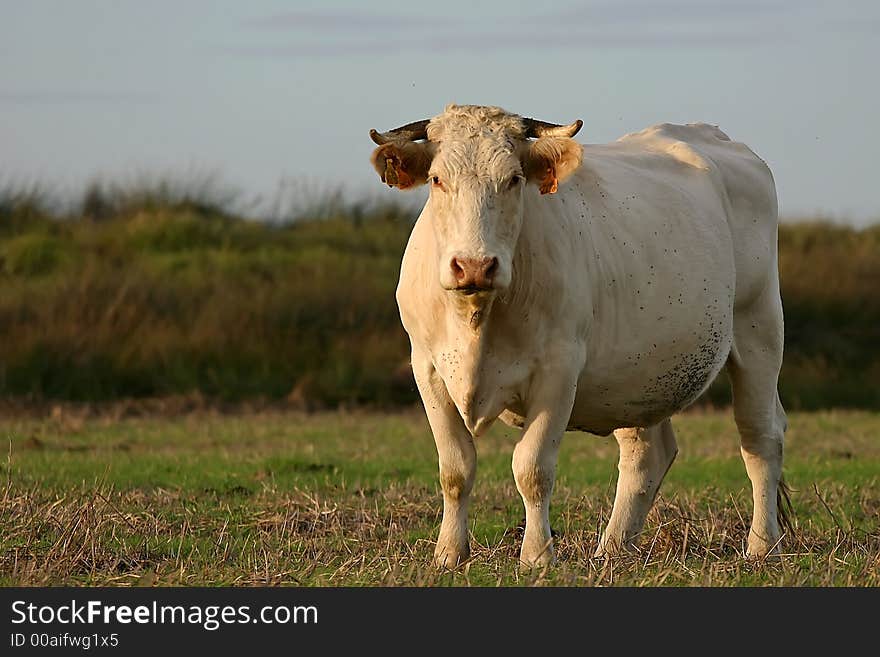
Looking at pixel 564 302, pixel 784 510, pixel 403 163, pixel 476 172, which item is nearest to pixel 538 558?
pixel 564 302

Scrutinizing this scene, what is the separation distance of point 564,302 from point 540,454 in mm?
643

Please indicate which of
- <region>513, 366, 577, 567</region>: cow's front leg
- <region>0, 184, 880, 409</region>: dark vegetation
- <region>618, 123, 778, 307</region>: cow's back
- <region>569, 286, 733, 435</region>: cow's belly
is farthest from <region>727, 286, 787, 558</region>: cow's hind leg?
<region>0, 184, 880, 409</region>: dark vegetation

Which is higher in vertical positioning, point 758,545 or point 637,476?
point 637,476

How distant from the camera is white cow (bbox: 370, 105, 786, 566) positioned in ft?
20.9

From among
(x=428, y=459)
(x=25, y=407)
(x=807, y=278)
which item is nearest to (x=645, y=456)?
(x=428, y=459)

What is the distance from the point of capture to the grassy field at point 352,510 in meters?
6.30

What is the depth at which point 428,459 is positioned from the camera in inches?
477

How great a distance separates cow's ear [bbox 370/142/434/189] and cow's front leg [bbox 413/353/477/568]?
0.78m

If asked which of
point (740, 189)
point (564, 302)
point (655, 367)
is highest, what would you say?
point (740, 189)

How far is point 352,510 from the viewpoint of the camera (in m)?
8.49

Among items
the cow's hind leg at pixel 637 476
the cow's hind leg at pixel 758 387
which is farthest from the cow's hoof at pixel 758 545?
the cow's hind leg at pixel 637 476

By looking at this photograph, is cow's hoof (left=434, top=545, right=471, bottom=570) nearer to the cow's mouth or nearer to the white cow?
the white cow

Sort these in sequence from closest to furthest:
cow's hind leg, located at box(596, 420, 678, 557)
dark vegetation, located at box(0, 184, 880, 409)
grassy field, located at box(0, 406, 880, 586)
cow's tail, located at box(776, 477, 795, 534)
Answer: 1. grassy field, located at box(0, 406, 880, 586)
2. cow's hind leg, located at box(596, 420, 678, 557)
3. cow's tail, located at box(776, 477, 795, 534)
4. dark vegetation, located at box(0, 184, 880, 409)

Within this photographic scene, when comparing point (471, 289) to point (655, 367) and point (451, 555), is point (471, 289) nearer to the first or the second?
point (451, 555)
